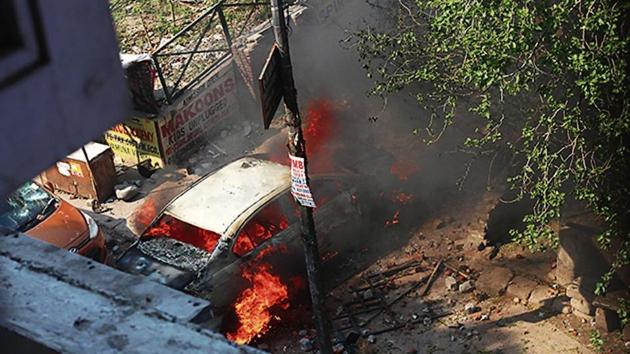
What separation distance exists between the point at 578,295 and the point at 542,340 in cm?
66

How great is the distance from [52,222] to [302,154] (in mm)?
3685

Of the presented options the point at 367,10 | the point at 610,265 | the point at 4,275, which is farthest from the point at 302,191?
the point at 367,10

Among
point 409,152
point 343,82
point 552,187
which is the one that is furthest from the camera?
point 343,82

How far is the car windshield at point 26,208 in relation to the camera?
9203mm

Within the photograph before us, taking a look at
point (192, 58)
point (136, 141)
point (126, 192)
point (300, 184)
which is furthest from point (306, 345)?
point (192, 58)

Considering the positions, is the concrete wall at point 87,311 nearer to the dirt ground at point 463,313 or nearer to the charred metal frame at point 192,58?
the dirt ground at point 463,313

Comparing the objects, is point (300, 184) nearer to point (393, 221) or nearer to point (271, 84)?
point (271, 84)

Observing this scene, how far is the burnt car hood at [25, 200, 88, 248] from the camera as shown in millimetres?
9047

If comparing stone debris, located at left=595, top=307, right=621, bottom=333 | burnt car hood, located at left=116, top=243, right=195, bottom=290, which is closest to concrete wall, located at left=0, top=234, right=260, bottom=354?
burnt car hood, located at left=116, top=243, right=195, bottom=290

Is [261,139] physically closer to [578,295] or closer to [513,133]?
[513,133]

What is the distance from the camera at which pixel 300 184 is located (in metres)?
7.39

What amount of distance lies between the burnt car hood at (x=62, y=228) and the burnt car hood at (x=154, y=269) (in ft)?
2.15

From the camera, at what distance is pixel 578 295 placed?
8.53 meters

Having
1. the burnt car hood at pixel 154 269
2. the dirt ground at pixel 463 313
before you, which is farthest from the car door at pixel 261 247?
the dirt ground at pixel 463 313
